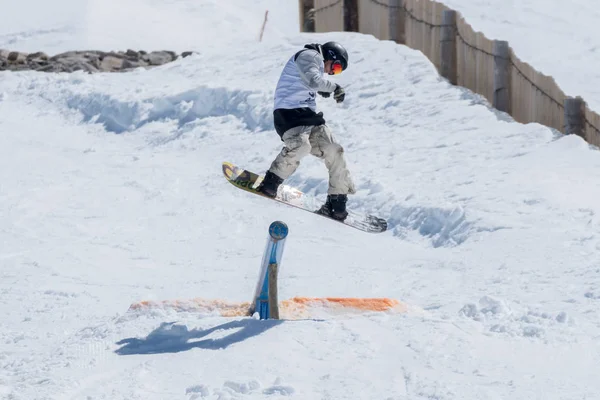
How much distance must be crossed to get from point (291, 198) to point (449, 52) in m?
6.93

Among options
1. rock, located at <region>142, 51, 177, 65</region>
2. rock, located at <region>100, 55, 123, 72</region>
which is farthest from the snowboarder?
rock, located at <region>142, 51, 177, 65</region>

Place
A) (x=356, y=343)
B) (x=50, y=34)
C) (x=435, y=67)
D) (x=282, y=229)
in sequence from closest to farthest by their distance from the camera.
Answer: (x=356, y=343), (x=282, y=229), (x=435, y=67), (x=50, y=34)

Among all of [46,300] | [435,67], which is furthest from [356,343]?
[435,67]

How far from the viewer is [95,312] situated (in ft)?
28.3

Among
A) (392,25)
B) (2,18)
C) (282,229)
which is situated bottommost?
(2,18)

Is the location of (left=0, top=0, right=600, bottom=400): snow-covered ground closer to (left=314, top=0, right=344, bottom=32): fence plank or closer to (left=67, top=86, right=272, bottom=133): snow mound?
(left=67, top=86, right=272, bottom=133): snow mound

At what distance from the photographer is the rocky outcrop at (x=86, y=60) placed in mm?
19703

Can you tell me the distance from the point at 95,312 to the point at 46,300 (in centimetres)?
58

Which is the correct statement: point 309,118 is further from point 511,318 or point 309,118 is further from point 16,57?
point 16,57

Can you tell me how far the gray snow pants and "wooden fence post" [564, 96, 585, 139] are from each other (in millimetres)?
4003

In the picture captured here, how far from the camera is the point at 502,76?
1326 cm

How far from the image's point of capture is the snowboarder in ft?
26.6

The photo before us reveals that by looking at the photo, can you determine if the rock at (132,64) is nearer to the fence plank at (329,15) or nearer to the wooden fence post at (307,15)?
the fence plank at (329,15)

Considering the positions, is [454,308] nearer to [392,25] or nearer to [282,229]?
[282,229]
